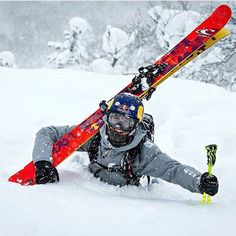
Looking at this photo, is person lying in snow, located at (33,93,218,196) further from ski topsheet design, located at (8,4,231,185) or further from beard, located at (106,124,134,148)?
ski topsheet design, located at (8,4,231,185)

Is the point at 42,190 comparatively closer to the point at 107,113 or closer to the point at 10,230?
the point at 10,230

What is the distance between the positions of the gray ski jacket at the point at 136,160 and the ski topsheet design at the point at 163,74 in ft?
0.73

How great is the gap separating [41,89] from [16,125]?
79.6 inches

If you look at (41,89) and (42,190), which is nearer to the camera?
(42,190)

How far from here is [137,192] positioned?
379cm

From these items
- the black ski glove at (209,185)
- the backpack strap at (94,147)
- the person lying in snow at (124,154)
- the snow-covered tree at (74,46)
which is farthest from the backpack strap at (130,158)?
the snow-covered tree at (74,46)

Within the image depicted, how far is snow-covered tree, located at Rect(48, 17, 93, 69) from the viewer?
31.9 m

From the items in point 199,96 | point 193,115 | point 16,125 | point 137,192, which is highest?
point 199,96

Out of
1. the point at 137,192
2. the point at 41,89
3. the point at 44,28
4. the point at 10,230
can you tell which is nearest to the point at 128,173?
the point at 137,192

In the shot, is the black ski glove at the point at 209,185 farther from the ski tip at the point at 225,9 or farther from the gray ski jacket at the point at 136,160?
the ski tip at the point at 225,9

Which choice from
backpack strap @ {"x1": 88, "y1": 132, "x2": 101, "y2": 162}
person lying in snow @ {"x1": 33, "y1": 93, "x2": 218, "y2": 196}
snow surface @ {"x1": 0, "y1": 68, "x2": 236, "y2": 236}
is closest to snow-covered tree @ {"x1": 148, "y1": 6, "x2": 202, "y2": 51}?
snow surface @ {"x1": 0, "y1": 68, "x2": 236, "y2": 236}

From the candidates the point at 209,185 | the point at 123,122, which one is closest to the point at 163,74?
the point at 123,122

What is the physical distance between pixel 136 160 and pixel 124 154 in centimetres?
14

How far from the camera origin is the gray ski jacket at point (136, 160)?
3.49m
